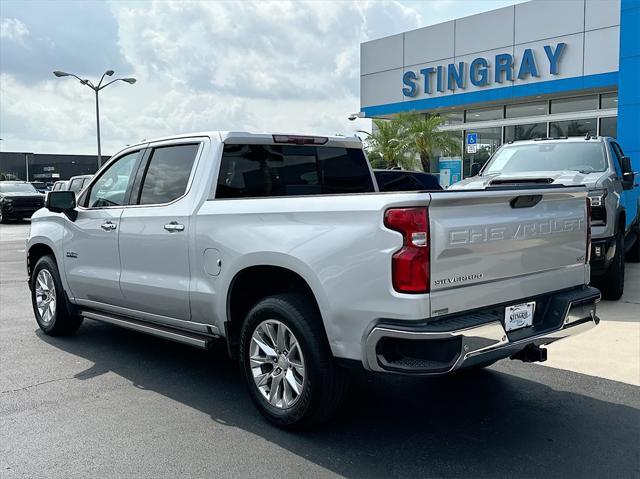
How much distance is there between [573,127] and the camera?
76.0ft

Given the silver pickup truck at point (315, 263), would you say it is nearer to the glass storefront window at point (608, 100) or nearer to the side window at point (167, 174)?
the side window at point (167, 174)

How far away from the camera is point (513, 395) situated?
4805 millimetres

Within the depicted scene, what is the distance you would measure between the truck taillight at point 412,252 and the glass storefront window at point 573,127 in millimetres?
21340

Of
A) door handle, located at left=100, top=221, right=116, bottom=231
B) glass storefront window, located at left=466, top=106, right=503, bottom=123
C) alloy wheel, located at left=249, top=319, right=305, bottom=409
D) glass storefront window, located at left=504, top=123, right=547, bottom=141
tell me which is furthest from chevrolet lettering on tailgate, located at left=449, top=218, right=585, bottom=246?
glass storefront window, located at left=466, top=106, right=503, bottom=123

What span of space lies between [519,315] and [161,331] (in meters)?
2.73

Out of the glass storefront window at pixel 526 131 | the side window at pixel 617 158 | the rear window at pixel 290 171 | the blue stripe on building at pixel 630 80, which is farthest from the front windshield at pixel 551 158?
the glass storefront window at pixel 526 131

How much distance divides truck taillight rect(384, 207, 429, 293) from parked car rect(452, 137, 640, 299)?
164 inches

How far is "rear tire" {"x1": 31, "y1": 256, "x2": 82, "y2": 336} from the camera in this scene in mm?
6406

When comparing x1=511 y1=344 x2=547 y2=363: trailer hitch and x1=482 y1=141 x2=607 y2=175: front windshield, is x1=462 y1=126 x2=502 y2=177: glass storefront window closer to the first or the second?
x1=482 y1=141 x2=607 y2=175: front windshield

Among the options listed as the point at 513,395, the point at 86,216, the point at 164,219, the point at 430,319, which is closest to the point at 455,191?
the point at 430,319

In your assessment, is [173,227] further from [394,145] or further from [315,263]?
[394,145]

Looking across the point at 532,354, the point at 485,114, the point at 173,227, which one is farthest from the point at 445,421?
the point at 485,114

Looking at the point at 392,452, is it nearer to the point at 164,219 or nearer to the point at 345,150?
the point at 164,219

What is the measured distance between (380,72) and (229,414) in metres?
25.9
